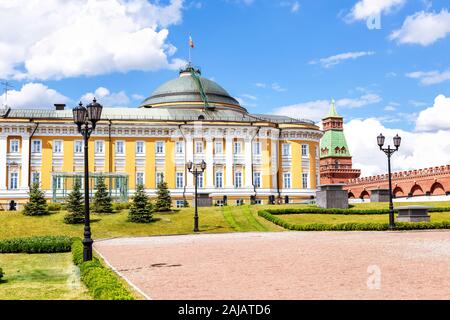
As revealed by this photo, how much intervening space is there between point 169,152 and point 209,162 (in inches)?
184

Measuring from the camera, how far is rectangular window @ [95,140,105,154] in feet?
193

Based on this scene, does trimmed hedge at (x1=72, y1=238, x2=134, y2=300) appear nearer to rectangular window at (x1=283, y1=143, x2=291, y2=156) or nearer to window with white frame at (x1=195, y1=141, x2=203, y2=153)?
window with white frame at (x1=195, y1=141, x2=203, y2=153)

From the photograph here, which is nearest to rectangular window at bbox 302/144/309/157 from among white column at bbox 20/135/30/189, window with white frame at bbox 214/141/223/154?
window with white frame at bbox 214/141/223/154

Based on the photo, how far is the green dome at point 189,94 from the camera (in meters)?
66.2

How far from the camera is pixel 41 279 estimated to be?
14828 mm

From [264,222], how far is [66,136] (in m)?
29.8

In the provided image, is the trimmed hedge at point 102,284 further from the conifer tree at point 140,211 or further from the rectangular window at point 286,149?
the rectangular window at point 286,149

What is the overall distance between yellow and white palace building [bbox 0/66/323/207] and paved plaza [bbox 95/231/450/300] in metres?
35.8

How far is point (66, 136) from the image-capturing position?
5844cm

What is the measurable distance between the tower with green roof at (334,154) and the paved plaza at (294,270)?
104 m

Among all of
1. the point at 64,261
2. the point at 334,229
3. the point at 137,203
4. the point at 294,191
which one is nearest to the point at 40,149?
the point at 137,203

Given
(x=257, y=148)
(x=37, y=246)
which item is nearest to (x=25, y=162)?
(x=257, y=148)
